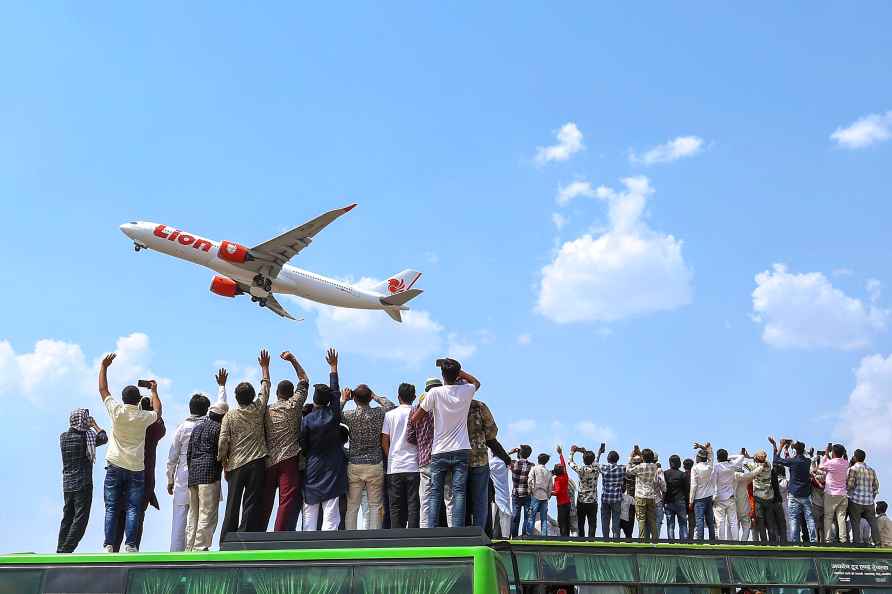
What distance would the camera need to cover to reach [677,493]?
1708cm

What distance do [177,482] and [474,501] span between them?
4370mm

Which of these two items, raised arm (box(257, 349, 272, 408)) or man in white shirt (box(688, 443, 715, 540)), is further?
man in white shirt (box(688, 443, 715, 540))

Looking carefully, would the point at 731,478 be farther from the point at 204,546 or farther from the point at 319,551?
the point at 319,551

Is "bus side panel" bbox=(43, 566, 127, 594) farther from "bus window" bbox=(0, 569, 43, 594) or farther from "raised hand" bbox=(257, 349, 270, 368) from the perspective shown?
"raised hand" bbox=(257, 349, 270, 368)

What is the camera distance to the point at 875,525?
701 inches

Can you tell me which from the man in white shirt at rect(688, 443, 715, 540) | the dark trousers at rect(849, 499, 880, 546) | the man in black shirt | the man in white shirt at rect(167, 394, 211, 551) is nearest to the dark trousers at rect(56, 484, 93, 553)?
the man in white shirt at rect(167, 394, 211, 551)

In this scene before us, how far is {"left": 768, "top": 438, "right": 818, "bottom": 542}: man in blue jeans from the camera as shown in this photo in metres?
17.4

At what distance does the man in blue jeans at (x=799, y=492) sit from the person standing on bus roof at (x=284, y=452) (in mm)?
10936

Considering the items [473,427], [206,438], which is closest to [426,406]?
[473,427]

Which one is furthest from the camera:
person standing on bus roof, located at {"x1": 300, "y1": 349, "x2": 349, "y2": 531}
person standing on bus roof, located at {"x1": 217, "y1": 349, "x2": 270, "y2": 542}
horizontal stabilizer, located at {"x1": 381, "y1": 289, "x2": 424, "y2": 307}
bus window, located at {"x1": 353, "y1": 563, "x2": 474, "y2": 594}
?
horizontal stabilizer, located at {"x1": 381, "y1": 289, "x2": 424, "y2": 307}

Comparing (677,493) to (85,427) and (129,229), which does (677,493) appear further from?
(129,229)

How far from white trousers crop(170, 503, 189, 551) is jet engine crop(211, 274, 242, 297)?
37.1 m

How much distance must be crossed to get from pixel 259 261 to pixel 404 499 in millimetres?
33970

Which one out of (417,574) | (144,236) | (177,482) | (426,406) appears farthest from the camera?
(144,236)
